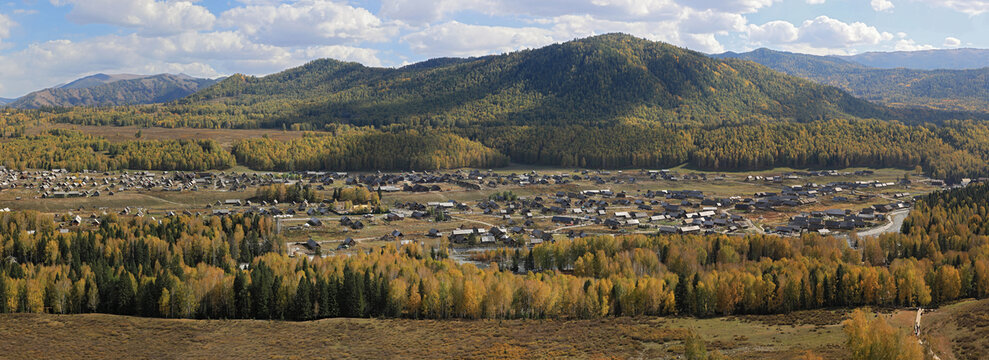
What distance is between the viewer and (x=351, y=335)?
58344 mm

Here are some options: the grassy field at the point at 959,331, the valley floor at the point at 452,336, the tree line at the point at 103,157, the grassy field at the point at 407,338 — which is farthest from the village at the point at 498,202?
the grassy field at the point at 959,331

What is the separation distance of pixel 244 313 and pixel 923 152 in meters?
193

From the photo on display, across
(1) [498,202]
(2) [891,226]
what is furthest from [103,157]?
(2) [891,226]

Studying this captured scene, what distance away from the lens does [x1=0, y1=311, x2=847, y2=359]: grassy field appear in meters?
52.4

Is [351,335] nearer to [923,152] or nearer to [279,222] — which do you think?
[279,222]

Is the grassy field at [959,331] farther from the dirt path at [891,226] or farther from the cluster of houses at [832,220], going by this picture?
the cluster of houses at [832,220]

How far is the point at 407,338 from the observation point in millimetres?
56781

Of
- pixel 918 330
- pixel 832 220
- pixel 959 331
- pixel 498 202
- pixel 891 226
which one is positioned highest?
pixel 498 202

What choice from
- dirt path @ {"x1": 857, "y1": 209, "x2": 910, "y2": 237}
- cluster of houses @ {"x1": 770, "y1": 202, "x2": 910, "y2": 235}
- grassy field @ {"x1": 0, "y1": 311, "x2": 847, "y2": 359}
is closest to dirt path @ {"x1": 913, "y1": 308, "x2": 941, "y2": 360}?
grassy field @ {"x1": 0, "y1": 311, "x2": 847, "y2": 359}

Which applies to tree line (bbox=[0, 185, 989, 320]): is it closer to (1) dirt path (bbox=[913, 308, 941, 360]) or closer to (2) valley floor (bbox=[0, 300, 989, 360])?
(2) valley floor (bbox=[0, 300, 989, 360])

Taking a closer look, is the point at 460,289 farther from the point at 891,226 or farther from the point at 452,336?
the point at 891,226

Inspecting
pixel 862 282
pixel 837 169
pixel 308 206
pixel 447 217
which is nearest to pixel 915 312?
pixel 862 282

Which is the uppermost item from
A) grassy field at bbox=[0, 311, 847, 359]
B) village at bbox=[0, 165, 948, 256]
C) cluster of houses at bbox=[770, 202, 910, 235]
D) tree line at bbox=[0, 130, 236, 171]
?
tree line at bbox=[0, 130, 236, 171]

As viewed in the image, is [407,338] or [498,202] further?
[498,202]
